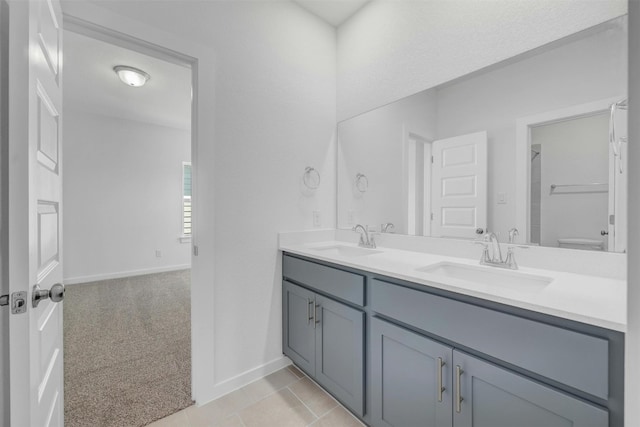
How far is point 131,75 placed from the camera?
9.26ft

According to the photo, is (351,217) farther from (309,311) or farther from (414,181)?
(309,311)

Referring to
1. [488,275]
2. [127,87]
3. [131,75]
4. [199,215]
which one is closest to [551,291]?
[488,275]

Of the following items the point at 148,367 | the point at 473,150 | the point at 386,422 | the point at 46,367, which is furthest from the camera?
the point at 148,367

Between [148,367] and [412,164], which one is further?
[148,367]

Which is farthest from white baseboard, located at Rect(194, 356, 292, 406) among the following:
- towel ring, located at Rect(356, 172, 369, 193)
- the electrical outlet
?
towel ring, located at Rect(356, 172, 369, 193)

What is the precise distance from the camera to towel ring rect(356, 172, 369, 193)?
214cm

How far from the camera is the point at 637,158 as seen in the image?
48cm

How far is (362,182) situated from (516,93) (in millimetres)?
1076

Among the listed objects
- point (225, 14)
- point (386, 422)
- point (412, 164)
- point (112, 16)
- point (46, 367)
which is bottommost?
point (386, 422)

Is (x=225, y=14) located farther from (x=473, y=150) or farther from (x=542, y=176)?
(x=542, y=176)

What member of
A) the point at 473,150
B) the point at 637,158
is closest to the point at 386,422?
the point at 637,158

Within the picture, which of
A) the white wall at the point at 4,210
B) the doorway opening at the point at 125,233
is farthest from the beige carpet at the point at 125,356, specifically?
the white wall at the point at 4,210

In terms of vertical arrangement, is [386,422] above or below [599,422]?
below

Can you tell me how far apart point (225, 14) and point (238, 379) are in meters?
2.29
